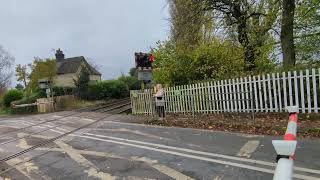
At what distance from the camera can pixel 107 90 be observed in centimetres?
3656

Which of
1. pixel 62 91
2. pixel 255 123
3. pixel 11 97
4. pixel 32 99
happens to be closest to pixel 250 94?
pixel 255 123

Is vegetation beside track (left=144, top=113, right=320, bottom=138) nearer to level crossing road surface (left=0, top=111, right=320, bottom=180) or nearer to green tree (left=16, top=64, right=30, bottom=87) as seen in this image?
level crossing road surface (left=0, top=111, right=320, bottom=180)

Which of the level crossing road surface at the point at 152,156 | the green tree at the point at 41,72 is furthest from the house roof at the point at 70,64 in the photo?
the level crossing road surface at the point at 152,156

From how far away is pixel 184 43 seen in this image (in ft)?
66.6

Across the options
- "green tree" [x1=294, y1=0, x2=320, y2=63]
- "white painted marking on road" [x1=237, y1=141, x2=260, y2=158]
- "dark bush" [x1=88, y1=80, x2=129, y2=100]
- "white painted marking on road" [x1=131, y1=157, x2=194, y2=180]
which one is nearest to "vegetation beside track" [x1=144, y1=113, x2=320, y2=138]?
"white painted marking on road" [x1=237, y1=141, x2=260, y2=158]

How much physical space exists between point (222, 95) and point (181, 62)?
14.4 feet

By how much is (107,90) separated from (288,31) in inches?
917

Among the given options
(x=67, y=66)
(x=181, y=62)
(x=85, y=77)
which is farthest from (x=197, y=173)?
(x=67, y=66)

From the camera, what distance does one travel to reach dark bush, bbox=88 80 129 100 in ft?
116

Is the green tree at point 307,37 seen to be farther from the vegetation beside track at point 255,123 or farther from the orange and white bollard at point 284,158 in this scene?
the orange and white bollard at point 284,158

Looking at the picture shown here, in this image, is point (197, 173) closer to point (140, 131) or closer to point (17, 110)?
point (140, 131)

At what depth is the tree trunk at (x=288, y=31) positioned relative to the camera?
1565 centimetres

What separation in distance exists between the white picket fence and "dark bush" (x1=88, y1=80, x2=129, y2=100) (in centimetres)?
1679

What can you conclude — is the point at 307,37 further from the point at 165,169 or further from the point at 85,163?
the point at 85,163
